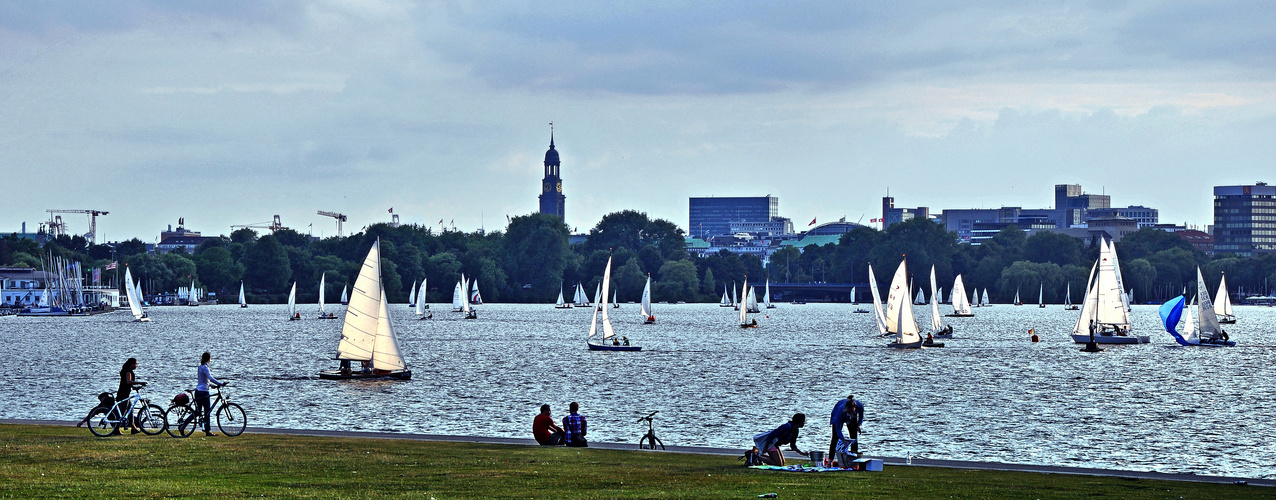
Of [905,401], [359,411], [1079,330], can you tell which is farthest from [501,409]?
[1079,330]

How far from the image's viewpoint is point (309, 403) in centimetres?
6103

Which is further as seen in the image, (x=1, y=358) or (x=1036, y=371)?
(x=1, y=358)

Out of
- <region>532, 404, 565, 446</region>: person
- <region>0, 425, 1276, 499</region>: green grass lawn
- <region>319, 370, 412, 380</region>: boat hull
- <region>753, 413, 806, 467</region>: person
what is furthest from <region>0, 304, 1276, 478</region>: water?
<region>0, 425, 1276, 499</region>: green grass lawn

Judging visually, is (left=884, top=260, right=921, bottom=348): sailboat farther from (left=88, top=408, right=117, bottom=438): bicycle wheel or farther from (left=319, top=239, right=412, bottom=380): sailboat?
(left=88, top=408, right=117, bottom=438): bicycle wheel

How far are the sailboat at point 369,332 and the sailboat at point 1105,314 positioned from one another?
64.4 meters

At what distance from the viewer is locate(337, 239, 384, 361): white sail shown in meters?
69.9

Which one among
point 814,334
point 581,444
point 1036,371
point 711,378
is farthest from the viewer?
point 814,334

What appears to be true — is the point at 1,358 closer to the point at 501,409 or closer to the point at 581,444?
the point at 501,409

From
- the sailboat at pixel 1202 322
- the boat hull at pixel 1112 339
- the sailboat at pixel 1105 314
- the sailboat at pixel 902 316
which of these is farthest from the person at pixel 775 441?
the boat hull at pixel 1112 339

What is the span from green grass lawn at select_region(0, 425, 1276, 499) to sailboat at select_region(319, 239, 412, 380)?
34.4 metres

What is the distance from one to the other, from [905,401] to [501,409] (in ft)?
61.7

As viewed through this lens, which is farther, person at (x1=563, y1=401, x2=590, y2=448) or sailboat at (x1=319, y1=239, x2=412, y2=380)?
sailboat at (x1=319, y1=239, x2=412, y2=380)

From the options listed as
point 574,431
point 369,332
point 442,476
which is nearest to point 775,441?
point 574,431

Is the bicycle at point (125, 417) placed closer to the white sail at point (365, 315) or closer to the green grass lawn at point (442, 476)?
the green grass lawn at point (442, 476)
